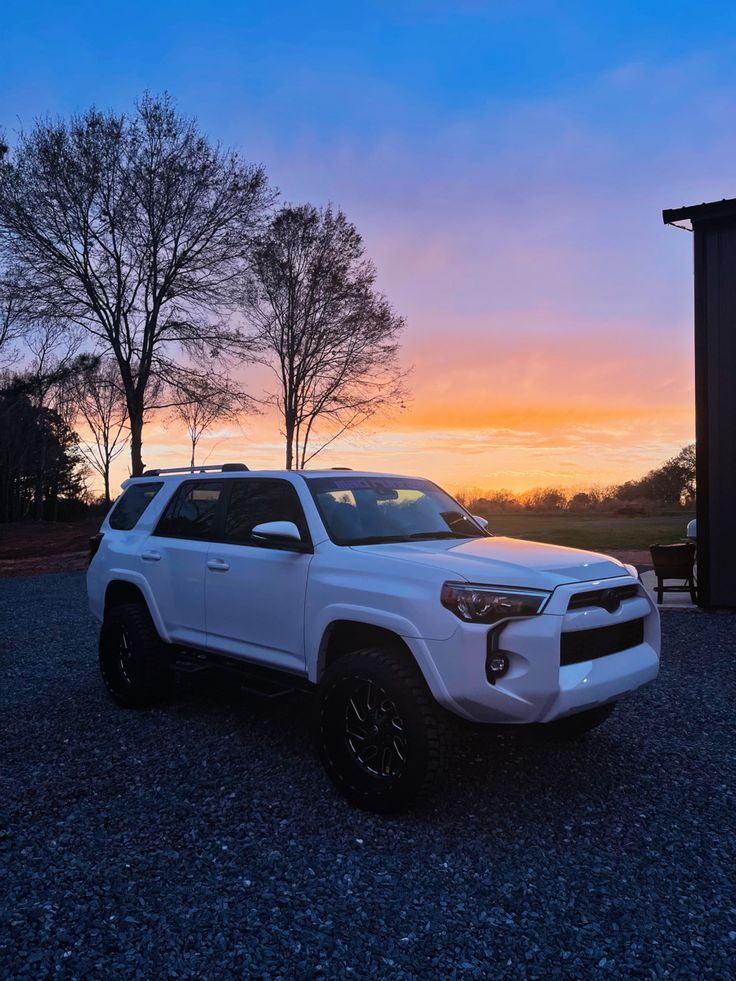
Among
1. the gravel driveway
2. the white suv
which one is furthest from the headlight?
the gravel driveway

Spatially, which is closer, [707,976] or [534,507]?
[707,976]

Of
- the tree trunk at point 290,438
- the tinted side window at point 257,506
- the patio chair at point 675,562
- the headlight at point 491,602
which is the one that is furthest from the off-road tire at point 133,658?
the tree trunk at point 290,438

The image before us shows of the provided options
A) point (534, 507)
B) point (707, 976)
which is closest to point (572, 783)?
point (707, 976)

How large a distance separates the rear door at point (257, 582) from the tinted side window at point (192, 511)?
18 cm

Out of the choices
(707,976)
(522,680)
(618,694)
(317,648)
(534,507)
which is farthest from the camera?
(534,507)

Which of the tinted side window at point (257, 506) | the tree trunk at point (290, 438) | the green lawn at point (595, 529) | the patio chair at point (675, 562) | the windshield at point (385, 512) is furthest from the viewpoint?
the tree trunk at point (290, 438)

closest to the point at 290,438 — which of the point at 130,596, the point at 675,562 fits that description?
the point at 675,562

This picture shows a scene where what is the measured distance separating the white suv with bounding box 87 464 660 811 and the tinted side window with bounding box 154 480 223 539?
0.5 inches

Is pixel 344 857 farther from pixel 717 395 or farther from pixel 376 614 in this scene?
pixel 717 395

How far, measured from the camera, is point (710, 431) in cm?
1049

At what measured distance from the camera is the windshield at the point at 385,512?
4.67m

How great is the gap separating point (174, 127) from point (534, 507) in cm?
2179

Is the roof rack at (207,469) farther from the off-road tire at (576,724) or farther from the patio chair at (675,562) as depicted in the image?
the patio chair at (675,562)

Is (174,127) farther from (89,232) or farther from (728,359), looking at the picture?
(728,359)
